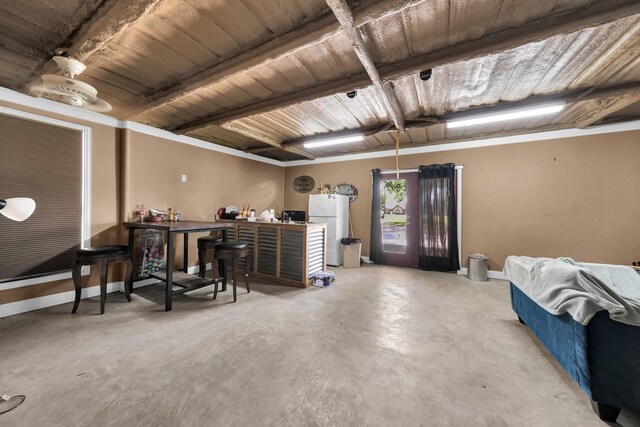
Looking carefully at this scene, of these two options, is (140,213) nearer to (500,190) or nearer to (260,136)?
(260,136)

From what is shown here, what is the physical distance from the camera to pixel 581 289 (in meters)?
1.63

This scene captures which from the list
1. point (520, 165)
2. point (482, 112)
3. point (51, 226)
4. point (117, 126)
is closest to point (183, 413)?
point (51, 226)

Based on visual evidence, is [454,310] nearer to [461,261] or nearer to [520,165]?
[461,261]

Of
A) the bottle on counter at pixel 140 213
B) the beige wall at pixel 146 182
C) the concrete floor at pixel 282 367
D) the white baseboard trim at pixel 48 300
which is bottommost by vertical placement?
the concrete floor at pixel 282 367

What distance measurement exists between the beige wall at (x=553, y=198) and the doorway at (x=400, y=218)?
65cm

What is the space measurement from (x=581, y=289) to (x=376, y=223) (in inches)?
167

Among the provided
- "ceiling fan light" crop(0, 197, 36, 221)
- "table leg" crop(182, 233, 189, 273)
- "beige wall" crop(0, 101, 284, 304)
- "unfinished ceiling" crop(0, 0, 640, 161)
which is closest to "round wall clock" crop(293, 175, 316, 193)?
"beige wall" crop(0, 101, 284, 304)

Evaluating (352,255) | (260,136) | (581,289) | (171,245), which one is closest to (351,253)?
(352,255)

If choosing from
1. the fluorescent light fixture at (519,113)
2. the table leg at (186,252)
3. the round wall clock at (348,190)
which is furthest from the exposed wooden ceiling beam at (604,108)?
the table leg at (186,252)

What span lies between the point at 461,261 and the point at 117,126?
679cm

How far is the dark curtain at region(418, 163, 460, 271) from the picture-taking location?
5.04 m

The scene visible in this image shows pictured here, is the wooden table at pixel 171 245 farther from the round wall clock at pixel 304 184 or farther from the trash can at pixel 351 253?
the round wall clock at pixel 304 184

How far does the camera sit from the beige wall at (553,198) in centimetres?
393

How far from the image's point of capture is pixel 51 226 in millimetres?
3182
